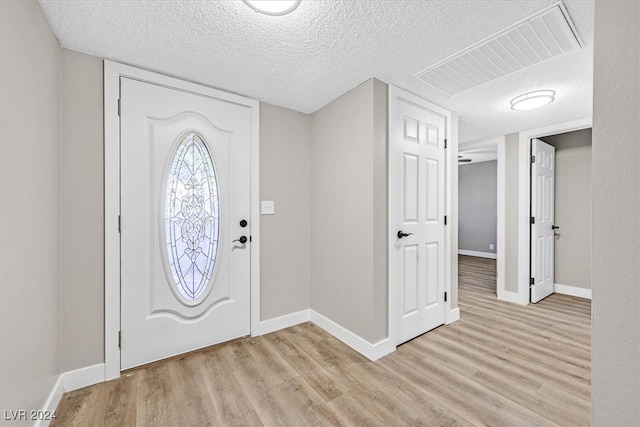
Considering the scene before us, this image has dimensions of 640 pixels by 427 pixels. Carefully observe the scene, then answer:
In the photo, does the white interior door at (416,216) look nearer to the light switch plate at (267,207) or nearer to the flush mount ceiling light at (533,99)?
the flush mount ceiling light at (533,99)

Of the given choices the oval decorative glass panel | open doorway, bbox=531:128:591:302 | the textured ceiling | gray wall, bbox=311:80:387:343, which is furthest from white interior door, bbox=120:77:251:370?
open doorway, bbox=531:128:591:302

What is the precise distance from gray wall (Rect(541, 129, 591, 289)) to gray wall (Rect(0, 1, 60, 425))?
5.29m

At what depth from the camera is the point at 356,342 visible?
2.20 m

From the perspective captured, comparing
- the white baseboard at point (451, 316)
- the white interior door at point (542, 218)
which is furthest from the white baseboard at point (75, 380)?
the white interior door at point (542, 218)

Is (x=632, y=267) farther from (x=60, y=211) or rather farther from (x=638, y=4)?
(x=60, y=211)

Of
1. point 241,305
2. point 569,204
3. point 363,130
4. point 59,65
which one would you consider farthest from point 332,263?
point 569,204

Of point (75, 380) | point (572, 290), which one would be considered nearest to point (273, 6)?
point (75, 380)

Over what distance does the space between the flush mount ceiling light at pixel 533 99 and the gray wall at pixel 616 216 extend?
1845 mm

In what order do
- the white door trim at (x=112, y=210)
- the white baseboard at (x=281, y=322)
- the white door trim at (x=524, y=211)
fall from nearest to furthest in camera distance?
the white door trim at (x=112, y=210) → the white baseboard at (x=281, y=322) → the white door trim at (x=524, y=211)

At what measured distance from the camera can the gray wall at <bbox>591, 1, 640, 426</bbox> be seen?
30.4 inches

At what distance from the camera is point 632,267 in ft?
2.54

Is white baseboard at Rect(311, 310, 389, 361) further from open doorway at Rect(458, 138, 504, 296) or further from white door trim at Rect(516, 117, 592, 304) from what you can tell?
open doorway at Rect(458, 138, 504, 296)

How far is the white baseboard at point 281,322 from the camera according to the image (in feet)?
8.11

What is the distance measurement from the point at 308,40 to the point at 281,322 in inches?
94.0
